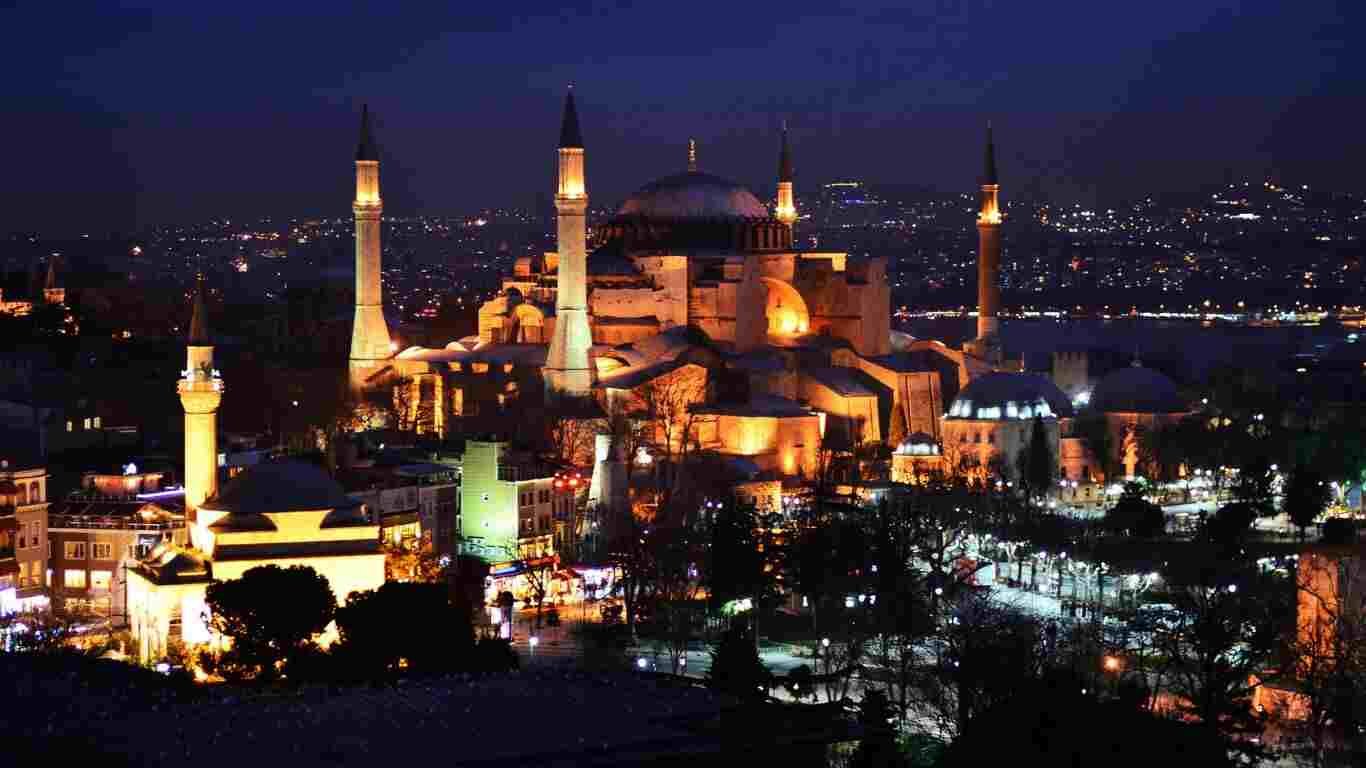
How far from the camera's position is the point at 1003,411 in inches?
2082

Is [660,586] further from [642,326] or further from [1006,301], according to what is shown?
[1006,301]

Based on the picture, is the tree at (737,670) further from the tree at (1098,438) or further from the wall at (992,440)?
the tree at (1098,438)

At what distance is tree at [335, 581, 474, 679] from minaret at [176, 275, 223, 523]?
19.5 feet

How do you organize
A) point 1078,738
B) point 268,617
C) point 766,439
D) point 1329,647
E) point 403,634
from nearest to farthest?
point 1078,738
point 1329,647
point 403,634
point 268,617
point 766,439

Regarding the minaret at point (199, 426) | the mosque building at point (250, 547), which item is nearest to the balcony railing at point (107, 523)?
the minaret at point (199, 426)

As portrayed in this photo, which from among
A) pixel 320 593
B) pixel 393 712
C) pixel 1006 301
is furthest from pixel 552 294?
pixel 1006 301

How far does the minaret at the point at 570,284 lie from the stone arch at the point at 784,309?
5204mm

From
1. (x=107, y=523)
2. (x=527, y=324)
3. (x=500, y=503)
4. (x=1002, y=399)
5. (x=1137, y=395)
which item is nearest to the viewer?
(x=107, y=523)

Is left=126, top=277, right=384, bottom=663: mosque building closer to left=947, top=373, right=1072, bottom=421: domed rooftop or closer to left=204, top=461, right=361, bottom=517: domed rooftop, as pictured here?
left=204, top=461, right=361, bottom=517: domed rooftop

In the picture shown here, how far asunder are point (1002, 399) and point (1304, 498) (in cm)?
964

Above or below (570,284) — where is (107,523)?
below

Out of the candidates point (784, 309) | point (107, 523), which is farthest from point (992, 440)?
point (107, 523)

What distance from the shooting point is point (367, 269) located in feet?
185

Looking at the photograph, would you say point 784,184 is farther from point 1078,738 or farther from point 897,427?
point 1078,738
